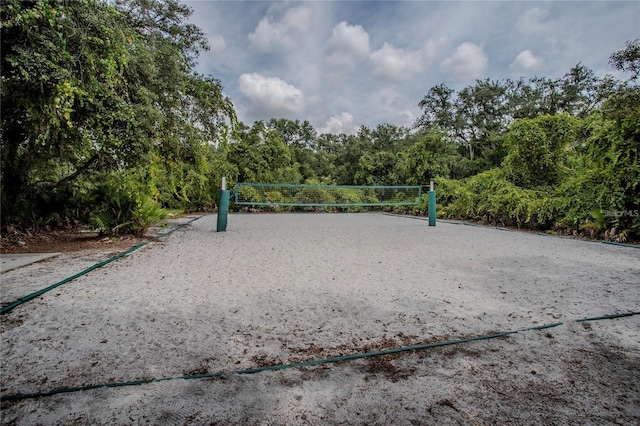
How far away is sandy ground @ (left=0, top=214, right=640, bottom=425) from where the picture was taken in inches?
52.2

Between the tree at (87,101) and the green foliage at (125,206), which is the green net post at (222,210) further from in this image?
the green foliage at (125,206)

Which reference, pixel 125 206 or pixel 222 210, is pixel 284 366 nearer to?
pixel 125 206

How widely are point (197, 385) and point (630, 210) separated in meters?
7.70

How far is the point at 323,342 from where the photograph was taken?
195 cm

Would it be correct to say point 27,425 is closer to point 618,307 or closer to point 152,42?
point 618,307

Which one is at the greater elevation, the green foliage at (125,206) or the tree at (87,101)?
the tree at (87,101)

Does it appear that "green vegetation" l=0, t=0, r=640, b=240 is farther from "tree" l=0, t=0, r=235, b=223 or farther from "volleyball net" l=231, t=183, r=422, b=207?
"volleyball net" l=231, t=183, r=422, b=207

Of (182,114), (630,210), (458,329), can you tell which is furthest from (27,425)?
(630,210)

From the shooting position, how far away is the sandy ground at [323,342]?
1327 millimetres

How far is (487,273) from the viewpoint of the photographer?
3586 mm

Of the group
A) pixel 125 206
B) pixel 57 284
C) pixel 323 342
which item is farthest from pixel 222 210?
pixel 323 342

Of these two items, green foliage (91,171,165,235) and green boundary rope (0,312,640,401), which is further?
green foliage (91,171,165,235)

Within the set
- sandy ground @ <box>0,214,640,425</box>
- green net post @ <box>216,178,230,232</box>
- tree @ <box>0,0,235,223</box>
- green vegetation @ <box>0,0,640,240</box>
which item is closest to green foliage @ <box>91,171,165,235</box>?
green vegetation @ <box>0,0,640,240</box>

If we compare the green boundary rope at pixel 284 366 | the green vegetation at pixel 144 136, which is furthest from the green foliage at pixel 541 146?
the green boundary rope at pixel 284 366
